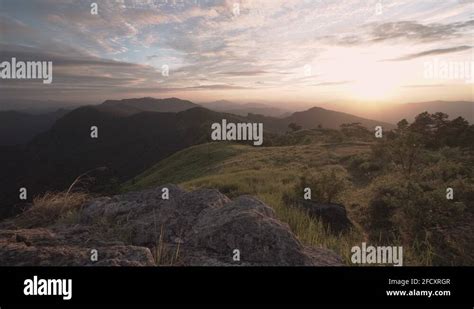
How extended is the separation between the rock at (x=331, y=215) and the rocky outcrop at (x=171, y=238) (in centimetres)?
298

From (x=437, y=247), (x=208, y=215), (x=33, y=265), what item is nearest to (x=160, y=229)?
(x=208, y=215)

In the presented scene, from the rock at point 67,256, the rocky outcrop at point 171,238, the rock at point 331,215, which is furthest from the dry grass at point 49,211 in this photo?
the rock at point 331,215

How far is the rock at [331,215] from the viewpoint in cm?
848

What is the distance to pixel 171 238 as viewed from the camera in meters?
5.53

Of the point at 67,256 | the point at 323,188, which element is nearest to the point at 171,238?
the point at 67,256

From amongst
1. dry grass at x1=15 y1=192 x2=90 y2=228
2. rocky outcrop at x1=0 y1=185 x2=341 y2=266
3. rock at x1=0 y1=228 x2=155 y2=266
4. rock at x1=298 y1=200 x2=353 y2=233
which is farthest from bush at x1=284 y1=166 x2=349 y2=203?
rock at x1=0 y1=228 x2=155 y2=266

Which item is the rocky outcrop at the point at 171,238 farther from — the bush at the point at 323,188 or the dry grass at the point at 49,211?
the bush at the point at 323,188

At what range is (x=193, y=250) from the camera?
499cm

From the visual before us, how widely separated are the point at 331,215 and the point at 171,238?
4.82m

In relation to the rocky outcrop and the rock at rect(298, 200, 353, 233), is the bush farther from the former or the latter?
the rocky outcrop

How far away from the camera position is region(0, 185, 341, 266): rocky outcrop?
4.30m

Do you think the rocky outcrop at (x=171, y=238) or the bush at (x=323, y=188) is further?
the bush at (x=323, y=188)

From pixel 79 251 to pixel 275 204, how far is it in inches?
226
